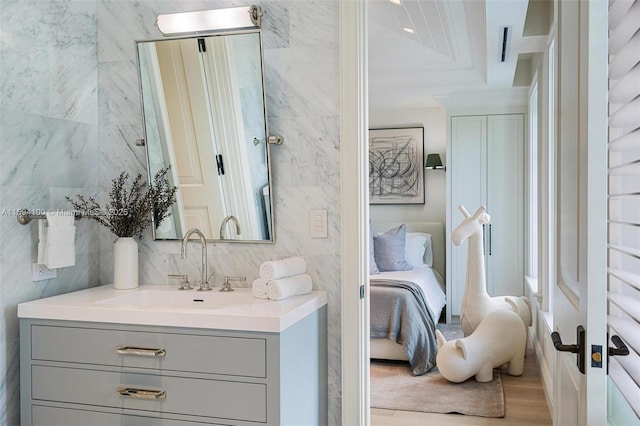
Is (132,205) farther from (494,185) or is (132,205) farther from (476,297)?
(494,185)

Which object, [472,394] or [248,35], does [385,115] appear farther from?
[248,35]

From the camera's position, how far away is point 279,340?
195cm

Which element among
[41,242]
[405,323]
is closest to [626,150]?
[41,242]

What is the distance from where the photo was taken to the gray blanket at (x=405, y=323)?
181 inches

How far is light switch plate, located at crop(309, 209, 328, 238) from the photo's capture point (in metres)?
2.47

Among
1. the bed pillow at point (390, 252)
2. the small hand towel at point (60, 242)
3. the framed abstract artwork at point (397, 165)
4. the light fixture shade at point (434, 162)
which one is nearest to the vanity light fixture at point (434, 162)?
the light fixture shade at point (434, 162)

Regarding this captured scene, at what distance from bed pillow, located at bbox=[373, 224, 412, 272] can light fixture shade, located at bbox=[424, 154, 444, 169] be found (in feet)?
3.56

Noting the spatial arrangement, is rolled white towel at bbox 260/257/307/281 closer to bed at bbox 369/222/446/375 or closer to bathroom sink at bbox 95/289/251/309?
bathroom sink at bbox 95/289/251/309

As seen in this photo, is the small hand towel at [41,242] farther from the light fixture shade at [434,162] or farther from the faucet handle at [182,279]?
the light fixture shade at [434,162]

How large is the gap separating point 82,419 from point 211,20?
165cm

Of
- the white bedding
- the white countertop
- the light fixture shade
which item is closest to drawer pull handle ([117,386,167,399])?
the white countertop

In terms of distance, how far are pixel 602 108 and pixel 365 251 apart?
4.31 feet

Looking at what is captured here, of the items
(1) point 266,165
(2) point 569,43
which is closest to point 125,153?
(1) point 266,165

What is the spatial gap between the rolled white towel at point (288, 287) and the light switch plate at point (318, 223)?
0.63ft
